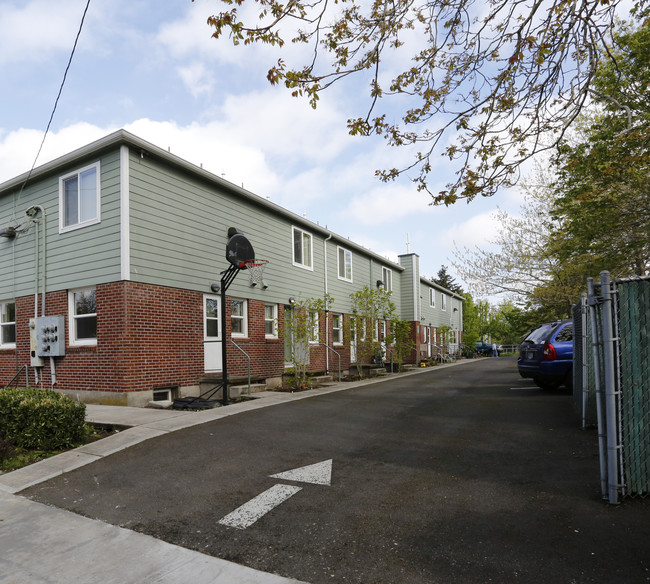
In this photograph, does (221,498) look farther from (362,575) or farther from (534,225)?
(534,225)

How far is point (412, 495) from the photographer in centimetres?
443

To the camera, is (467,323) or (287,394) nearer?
(287,394)

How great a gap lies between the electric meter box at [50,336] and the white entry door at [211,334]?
10.7 ft

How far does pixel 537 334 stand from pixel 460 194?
6.73 m

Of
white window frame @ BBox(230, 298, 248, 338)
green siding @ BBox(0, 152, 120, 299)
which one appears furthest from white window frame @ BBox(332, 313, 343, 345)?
green siding @ BBox(0, 152, 120, 299)

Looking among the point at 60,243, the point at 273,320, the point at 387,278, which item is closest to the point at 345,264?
the point at 387,278

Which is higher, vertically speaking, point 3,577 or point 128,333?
point 128,333

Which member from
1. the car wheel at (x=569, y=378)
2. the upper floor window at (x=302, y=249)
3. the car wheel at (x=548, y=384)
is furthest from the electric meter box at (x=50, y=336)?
the car wheel at (x=569, y=378)

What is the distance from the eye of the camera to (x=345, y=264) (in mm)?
20500

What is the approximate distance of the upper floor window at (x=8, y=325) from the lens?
42.8ft

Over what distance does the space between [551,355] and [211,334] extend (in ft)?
27.2

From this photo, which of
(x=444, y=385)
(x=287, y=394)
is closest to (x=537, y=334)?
(x=444, y=385)

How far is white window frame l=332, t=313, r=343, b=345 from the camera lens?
19500mm

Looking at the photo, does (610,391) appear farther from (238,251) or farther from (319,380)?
(319,380)
